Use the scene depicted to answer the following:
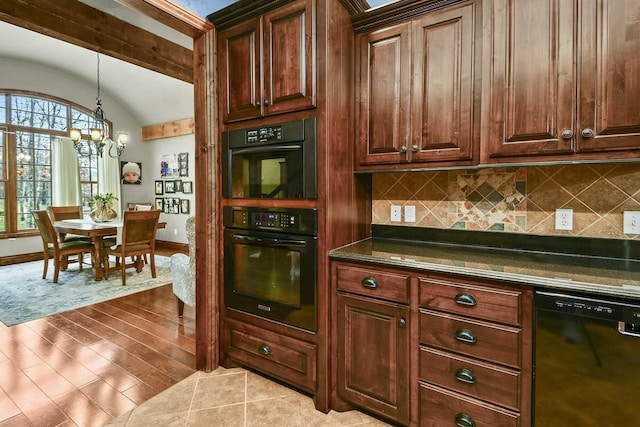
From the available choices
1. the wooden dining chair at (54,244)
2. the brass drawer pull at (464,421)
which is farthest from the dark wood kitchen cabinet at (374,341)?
the wooden dining chair at (54,244)

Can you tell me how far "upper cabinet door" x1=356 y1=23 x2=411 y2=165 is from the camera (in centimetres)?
187

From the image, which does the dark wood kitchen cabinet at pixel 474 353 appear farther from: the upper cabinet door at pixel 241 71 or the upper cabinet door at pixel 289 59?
the upper cabinet door at pixel 241 71

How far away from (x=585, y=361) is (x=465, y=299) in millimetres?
459

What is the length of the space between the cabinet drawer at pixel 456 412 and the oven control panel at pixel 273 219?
1.02 metres

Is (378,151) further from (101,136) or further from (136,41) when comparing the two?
(101,136)

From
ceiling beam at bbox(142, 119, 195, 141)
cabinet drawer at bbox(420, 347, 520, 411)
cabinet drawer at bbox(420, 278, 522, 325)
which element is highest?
ceiling beam at bbox(142, 119, 195, 141)

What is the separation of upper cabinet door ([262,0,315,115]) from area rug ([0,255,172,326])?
341 cm

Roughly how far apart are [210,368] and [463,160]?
86.0 inches

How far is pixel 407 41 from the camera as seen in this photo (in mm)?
1847

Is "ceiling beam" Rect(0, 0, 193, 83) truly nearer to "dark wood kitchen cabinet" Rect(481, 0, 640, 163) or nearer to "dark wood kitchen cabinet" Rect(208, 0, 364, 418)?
"dark wood kitchen cabinet" Rect(208, 0, 364, 418)

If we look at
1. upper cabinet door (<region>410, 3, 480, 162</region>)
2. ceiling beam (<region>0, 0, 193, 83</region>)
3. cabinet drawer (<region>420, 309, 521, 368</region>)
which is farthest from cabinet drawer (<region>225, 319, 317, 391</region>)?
ceiling beam (<region>0, 0, 193, 83</region>)

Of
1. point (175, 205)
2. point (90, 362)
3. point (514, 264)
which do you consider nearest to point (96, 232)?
point (90, 362)

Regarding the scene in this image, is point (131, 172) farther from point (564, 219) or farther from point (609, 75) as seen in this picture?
point (609, 75)

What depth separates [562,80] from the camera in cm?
147
